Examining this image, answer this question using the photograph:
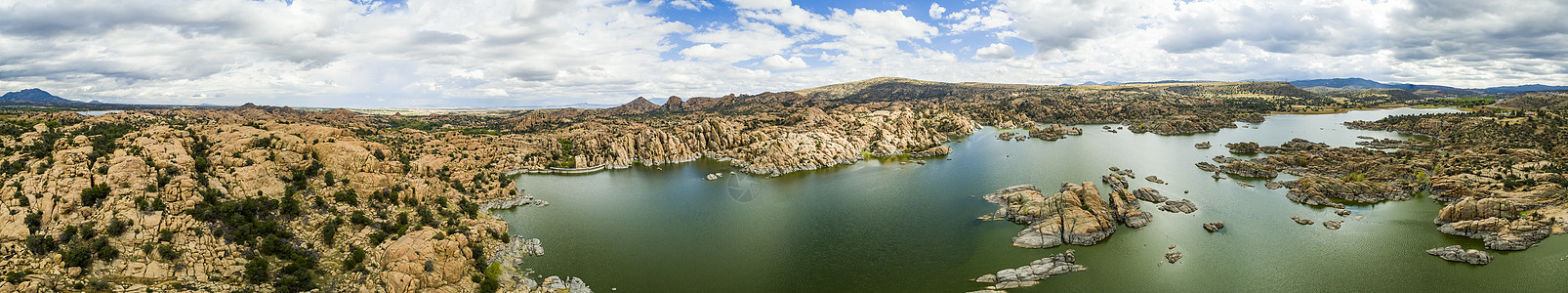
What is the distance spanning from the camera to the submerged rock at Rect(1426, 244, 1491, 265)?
32812 millimetres

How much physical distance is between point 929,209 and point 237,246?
4711 cm

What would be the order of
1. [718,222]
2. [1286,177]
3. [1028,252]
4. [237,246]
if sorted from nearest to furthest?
1. [237,246]
2. [1028,252]
3. [718,222]
4. [1286,177]

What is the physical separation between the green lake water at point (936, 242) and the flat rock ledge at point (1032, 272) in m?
0.60

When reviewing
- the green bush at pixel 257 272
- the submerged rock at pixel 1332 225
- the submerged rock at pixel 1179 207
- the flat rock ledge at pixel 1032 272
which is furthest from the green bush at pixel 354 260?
the submerged rock at pixel 1332 225

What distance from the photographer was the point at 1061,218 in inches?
1572

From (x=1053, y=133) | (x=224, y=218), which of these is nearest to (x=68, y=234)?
(x=224, y=218)

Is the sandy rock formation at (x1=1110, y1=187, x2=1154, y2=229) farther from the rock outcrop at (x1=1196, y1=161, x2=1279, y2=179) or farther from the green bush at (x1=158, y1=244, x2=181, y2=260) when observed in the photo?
the green bush at (x1=158, y1=244, x2=181, y2=260)

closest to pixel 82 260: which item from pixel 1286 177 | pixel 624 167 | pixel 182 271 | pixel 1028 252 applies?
pixel 182 271

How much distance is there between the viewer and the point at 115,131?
34281mm

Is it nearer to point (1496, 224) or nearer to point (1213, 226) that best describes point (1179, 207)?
point (1213, 226)

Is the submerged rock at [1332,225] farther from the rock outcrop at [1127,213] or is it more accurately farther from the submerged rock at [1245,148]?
the submerged rock at [1245,148]

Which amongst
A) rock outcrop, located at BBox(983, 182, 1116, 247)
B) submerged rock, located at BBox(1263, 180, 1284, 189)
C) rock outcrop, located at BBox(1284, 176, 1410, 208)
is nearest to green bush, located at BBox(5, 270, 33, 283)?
rock outcrop, located at BBox(983, 182, 1116, 247)

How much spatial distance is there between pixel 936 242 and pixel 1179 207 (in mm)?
24595

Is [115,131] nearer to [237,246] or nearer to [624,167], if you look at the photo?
[237,246]
